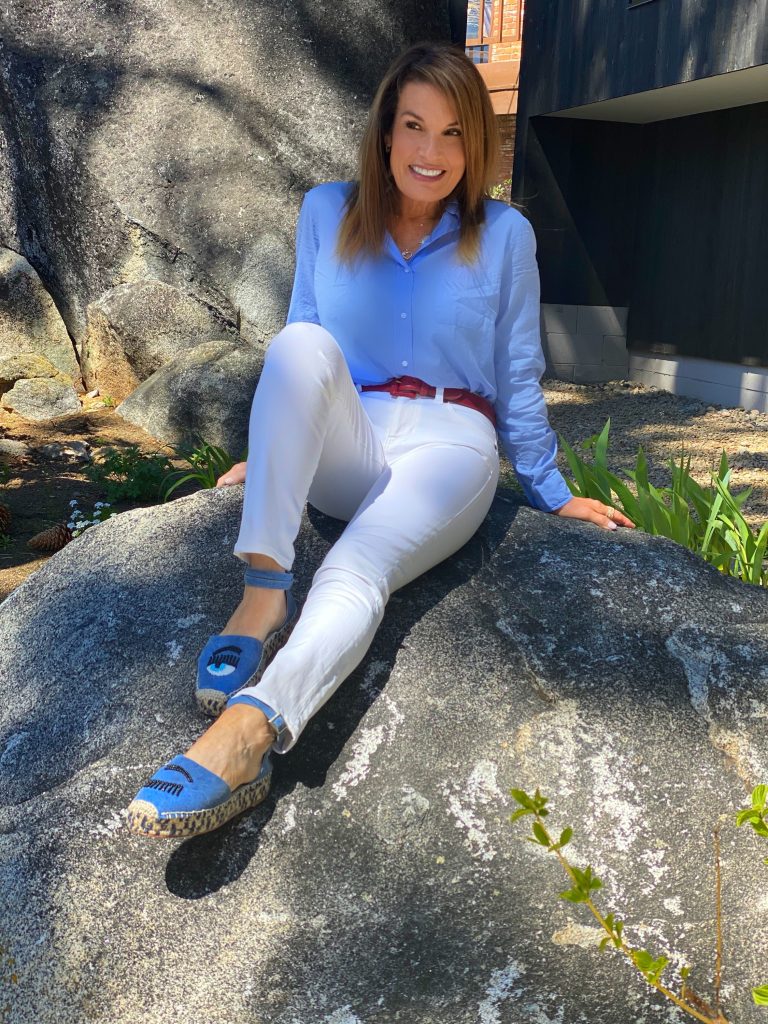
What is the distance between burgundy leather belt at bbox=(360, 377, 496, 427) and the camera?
2385 millimetres

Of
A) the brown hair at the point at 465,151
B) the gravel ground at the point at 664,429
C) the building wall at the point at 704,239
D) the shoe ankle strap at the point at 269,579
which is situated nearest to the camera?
the shoe ankle strap at the point at 269,579

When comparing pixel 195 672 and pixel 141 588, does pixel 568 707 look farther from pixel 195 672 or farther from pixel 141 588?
pixel 141 588

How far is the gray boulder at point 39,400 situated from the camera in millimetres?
5957

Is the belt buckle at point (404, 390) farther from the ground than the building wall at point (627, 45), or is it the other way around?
the building wall at point (627, 45)

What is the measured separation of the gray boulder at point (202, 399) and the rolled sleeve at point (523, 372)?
3.06 m

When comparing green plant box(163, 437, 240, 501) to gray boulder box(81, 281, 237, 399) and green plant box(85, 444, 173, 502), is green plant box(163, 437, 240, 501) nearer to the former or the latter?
green plant box(85, 444, 173, 502)

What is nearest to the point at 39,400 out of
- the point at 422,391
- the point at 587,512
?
the point at 422,391

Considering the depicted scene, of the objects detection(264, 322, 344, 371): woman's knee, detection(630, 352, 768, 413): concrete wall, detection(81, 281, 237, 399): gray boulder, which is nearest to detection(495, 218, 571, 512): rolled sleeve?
detection(264, 322, 344, 371): woman's knee

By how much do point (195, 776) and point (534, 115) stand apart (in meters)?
7.48

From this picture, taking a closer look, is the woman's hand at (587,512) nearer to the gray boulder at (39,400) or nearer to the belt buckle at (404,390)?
the belt buckle at (404,390)

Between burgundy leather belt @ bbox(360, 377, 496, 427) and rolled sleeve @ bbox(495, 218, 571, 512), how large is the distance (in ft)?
0.28

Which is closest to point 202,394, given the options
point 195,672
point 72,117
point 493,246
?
point 72,117

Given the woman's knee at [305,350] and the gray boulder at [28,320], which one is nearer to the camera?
the woman's knee at [305,350]

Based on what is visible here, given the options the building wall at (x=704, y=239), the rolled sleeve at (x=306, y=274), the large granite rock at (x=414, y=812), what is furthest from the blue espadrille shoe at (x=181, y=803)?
the building wall at (x=704, y=239)
